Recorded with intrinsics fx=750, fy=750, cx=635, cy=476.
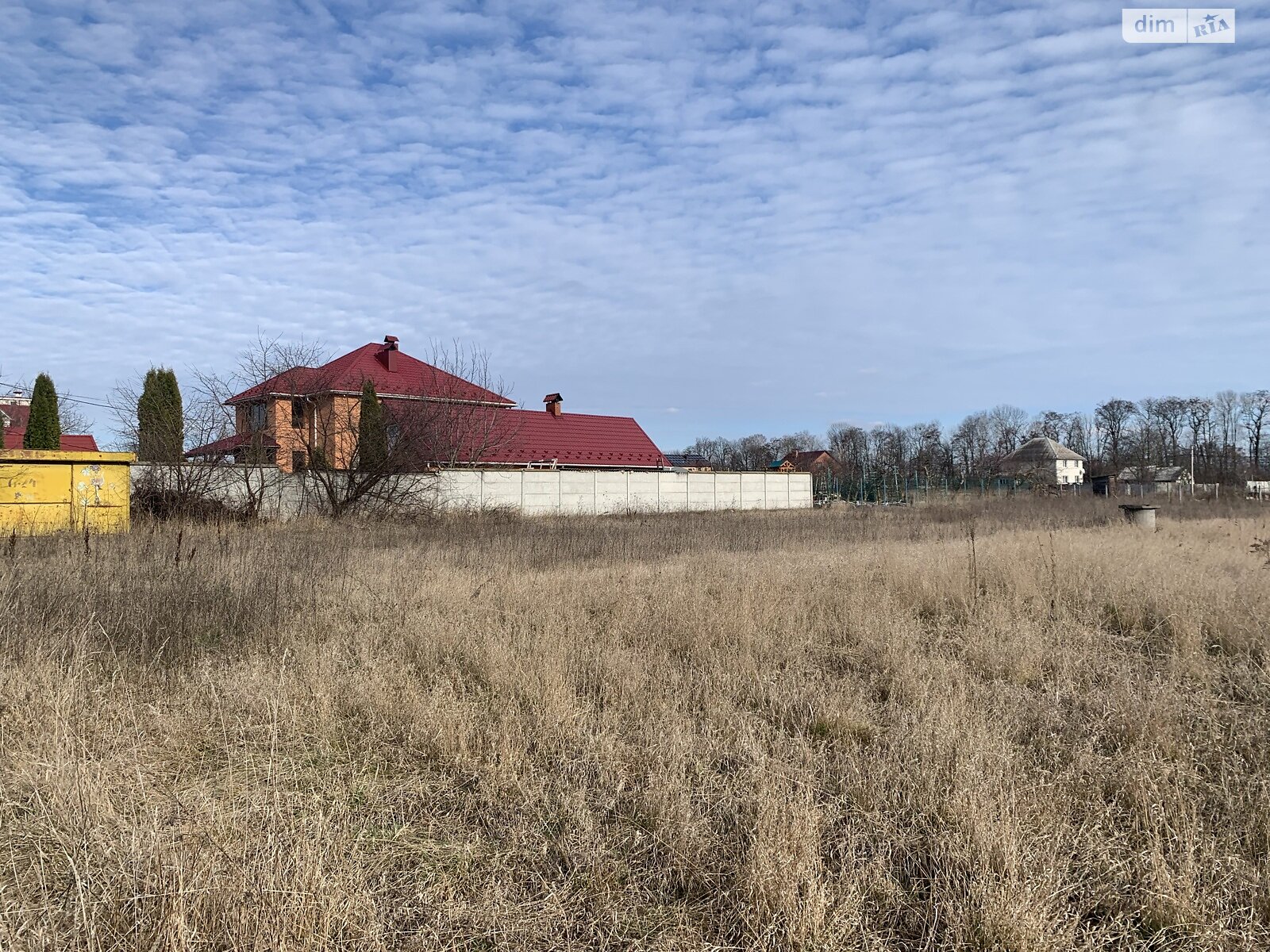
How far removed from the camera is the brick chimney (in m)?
33.8

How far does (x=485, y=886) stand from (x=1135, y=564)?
8627 mm

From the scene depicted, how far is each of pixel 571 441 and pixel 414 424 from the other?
17.0 metres

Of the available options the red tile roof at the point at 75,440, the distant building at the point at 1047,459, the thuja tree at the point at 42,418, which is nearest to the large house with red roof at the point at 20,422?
the red tile roof at the point at 75,440

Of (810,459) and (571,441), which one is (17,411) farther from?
(810,459)

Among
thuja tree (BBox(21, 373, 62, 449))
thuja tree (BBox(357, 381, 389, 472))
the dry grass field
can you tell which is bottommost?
the dry grass field

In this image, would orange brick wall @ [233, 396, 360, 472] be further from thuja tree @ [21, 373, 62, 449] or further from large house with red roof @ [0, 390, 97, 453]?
large house with red roof @ [0, 390, 97, 453]

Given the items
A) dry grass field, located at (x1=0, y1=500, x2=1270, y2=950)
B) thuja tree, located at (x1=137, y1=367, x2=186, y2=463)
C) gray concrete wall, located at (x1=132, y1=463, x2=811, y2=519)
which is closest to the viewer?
dry grass field, located at (x1=0, y1=500, x2=1270, y2=950)

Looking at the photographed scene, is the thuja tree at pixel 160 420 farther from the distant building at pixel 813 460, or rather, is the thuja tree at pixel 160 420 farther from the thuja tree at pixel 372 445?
the distant building at pixel 813 460

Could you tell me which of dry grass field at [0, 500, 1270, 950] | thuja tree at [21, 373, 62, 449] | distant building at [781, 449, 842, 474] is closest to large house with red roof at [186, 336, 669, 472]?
thuja tree at [21, 373, 62, 449]

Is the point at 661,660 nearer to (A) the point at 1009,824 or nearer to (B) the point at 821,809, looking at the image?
(B) the point at 821,809

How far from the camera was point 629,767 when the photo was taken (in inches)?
143

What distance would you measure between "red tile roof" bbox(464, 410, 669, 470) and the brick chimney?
517 cm

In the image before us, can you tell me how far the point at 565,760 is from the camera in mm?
3684

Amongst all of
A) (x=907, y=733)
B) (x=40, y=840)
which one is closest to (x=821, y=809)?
(x=907, y=733)
